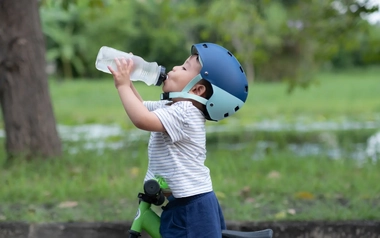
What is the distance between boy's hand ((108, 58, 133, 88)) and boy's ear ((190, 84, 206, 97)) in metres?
0.29

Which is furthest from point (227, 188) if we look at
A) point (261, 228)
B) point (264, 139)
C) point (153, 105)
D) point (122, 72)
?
point (264, 139)

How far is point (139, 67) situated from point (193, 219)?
2.24 ft

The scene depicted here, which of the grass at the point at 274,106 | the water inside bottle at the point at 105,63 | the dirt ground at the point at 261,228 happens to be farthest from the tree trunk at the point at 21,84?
the grass at the point at 274,106

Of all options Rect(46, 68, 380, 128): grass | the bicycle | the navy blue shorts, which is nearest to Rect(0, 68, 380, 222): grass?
the bicycle

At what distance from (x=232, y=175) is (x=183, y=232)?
301 cm

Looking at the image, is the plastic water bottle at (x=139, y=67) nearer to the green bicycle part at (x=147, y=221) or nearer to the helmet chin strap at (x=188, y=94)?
the helmet chin strap at (x=188, y=94)

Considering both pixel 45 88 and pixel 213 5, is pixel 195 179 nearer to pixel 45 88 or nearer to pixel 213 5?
pixel 45 88

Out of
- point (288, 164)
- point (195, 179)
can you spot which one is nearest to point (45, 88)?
point (288, 164)

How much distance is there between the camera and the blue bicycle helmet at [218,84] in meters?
2.73

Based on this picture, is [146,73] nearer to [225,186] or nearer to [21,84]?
[225,186]

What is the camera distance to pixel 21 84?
19.4ft

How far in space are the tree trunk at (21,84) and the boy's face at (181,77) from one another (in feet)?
11.2

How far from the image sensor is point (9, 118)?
5945mm

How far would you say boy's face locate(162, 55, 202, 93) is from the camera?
9.09 feet
